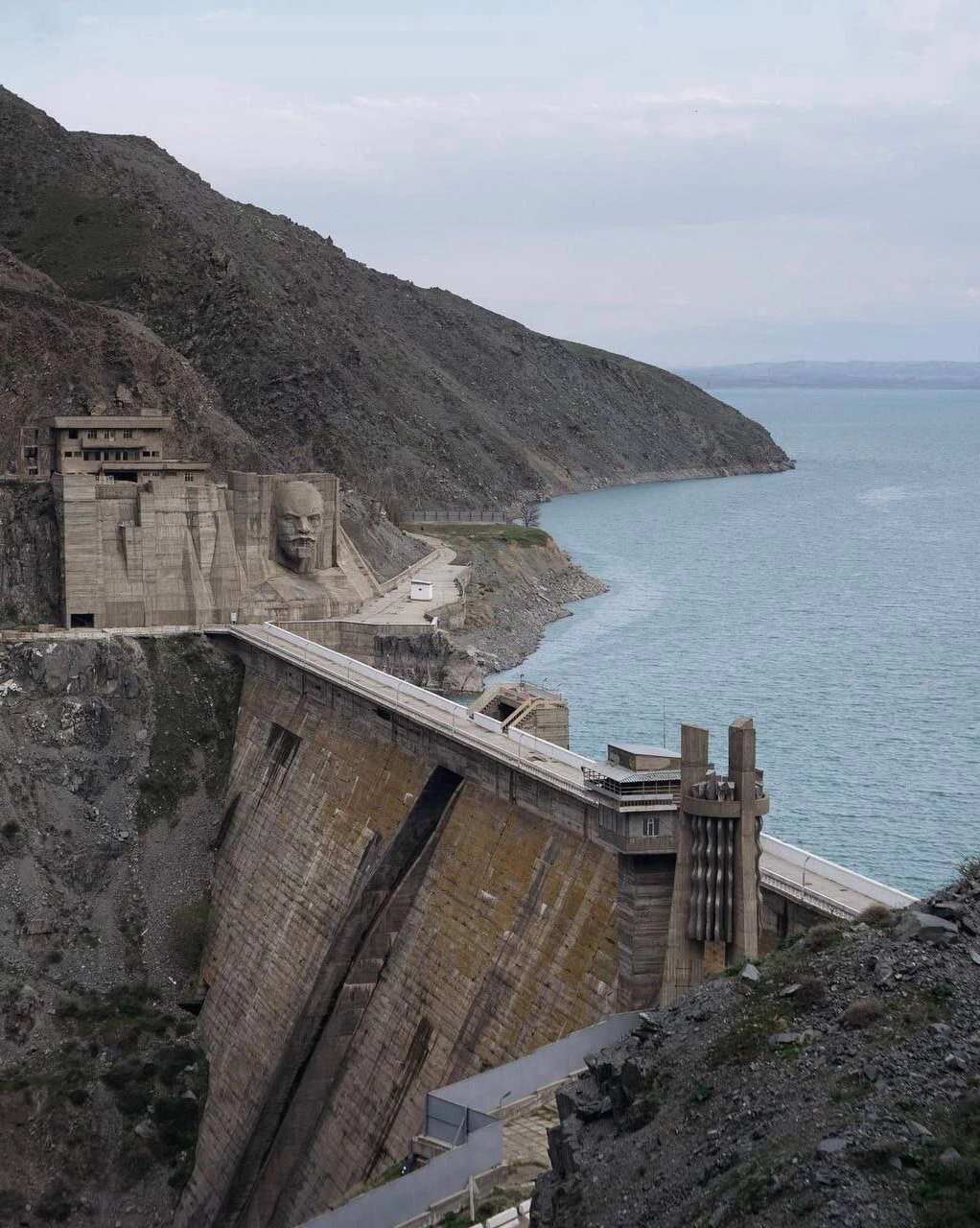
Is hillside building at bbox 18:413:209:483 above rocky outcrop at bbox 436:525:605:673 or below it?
above

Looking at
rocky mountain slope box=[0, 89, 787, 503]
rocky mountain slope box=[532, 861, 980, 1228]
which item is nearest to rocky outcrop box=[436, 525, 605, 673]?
rocky mountain slope box=[0, 89, 787, 503]

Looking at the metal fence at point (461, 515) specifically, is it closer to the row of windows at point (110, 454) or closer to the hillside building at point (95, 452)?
the row of windows at point (110, 454)

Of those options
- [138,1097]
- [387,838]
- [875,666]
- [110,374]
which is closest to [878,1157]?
[387,838]

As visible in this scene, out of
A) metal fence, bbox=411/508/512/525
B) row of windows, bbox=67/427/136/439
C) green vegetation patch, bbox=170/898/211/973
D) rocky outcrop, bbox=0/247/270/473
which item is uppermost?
rocky outcrop, bbox=0/247/270/473

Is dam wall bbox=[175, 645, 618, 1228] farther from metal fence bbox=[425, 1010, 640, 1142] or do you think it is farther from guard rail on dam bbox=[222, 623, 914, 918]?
metal fence bbox=[425, 1010, 640, 1142]

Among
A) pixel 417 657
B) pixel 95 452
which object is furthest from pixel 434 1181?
pixel 95 452

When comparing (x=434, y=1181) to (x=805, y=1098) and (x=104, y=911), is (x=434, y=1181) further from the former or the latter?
(x=104, y=911)
